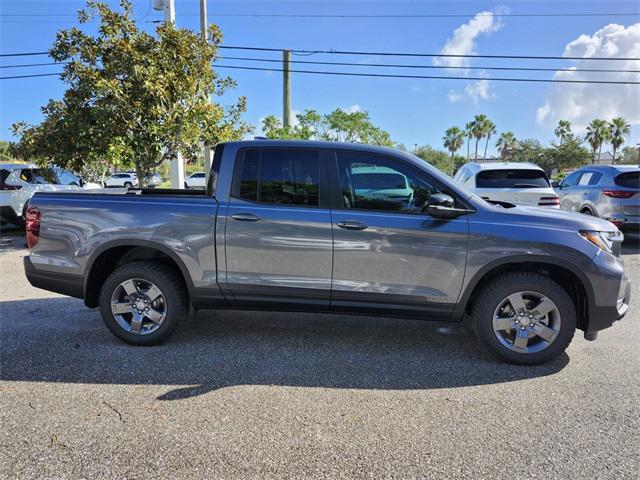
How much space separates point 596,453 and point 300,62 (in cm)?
1880

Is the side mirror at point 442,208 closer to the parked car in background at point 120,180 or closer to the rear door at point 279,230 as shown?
the rear door at point 279,230

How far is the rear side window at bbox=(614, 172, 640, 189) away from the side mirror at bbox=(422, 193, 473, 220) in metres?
7.18

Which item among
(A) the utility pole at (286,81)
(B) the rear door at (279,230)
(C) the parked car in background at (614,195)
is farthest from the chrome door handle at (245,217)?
(A) the utility pole at (286,81)

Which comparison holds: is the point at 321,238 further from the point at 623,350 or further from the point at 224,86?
the point at 224,86

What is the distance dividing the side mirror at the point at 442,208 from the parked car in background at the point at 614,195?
6.94 m

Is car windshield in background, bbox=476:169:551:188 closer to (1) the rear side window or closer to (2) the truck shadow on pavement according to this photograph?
(1) the rear side window

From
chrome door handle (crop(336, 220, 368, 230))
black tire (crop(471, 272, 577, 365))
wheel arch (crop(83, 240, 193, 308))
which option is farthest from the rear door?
black tire (crop(471, 272, 577, 365))

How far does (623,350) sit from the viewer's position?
414 cm

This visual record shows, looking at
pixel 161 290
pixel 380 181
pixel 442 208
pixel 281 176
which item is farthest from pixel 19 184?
pixel 442 208

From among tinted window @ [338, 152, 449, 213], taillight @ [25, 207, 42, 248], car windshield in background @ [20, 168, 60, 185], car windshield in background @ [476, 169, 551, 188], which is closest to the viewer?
tinted window @ [338, 152, 449, 213]

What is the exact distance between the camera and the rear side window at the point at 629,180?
8.84 meters

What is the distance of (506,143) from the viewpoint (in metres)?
74.9

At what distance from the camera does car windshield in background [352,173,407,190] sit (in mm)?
3795

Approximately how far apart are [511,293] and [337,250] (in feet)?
4.80
